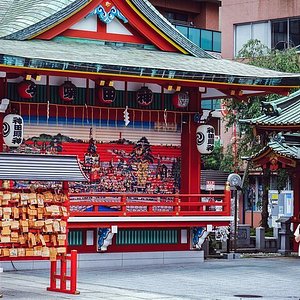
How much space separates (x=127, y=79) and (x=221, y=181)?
21376 millimetres

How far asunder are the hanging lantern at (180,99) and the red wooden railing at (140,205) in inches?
106

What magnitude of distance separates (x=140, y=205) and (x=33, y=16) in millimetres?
6135

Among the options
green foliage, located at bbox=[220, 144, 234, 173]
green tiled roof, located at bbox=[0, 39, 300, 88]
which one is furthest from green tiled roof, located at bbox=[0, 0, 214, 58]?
green foliage, located at bbox=[220, 144, 234, 173]

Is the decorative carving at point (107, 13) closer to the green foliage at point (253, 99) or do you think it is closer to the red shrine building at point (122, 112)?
the red shrine building at point (122, 112)

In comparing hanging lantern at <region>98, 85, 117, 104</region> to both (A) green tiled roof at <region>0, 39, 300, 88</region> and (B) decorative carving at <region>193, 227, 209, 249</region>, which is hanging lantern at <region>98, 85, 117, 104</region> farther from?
(B) decorative carving at <region>193, 227, 209, 249</region>

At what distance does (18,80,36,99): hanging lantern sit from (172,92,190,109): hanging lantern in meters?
4.61

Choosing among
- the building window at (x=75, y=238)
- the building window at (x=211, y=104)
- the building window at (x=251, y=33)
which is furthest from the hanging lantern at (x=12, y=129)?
the building window at (x=251, y=33)

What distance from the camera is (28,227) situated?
18250mm

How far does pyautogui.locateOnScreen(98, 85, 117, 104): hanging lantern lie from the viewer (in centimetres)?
2556

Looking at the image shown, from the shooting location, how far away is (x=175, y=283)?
21.5m

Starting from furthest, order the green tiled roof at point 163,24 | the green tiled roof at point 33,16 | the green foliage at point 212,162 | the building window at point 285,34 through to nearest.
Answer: the building window at point 285,34 → the green foliage at point 212,162 → the green tiled roof at point 163,24 → the green tiled roof at point 33,16

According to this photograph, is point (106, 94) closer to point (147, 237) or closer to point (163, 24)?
point (163, 24)

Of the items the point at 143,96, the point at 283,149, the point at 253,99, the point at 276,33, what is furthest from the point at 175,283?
the point at 276,33

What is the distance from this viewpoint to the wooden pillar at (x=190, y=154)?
2727 centimetres
